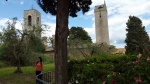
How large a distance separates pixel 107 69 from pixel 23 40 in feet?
37.5

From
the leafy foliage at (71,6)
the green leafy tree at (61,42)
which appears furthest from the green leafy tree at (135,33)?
the green leafy tree at (61,42)

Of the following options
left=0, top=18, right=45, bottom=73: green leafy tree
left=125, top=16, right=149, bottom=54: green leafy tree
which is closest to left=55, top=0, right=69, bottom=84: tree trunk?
left=0, top=18, right=45, bottom=73: green leafy tree

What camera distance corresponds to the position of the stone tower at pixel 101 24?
6241 centimetres

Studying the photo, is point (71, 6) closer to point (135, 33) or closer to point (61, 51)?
point (61, 51)

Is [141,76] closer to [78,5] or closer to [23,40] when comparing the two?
[78,5]

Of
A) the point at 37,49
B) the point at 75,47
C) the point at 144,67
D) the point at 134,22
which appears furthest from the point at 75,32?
the point at 144,67

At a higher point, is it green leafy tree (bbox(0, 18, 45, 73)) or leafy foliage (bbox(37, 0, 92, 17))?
leafy foliage (bbox(37, 0, 92, 17))

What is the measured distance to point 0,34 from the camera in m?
20.0

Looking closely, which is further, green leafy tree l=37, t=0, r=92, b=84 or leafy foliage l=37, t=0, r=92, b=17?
leafy foliage l=37, t=0, r=92, b=17

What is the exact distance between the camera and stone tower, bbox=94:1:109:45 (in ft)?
205

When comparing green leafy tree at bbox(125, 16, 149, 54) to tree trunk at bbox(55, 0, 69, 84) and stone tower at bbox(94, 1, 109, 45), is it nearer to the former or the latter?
stone tower at bbox(94, 1, 109, 45)

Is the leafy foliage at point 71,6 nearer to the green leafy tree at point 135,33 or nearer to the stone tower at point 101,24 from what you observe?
the green leafy tree at point 135,33

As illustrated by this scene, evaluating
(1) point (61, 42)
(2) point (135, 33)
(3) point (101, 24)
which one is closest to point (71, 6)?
(1) point (61, 42)

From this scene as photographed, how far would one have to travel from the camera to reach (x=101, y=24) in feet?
209
